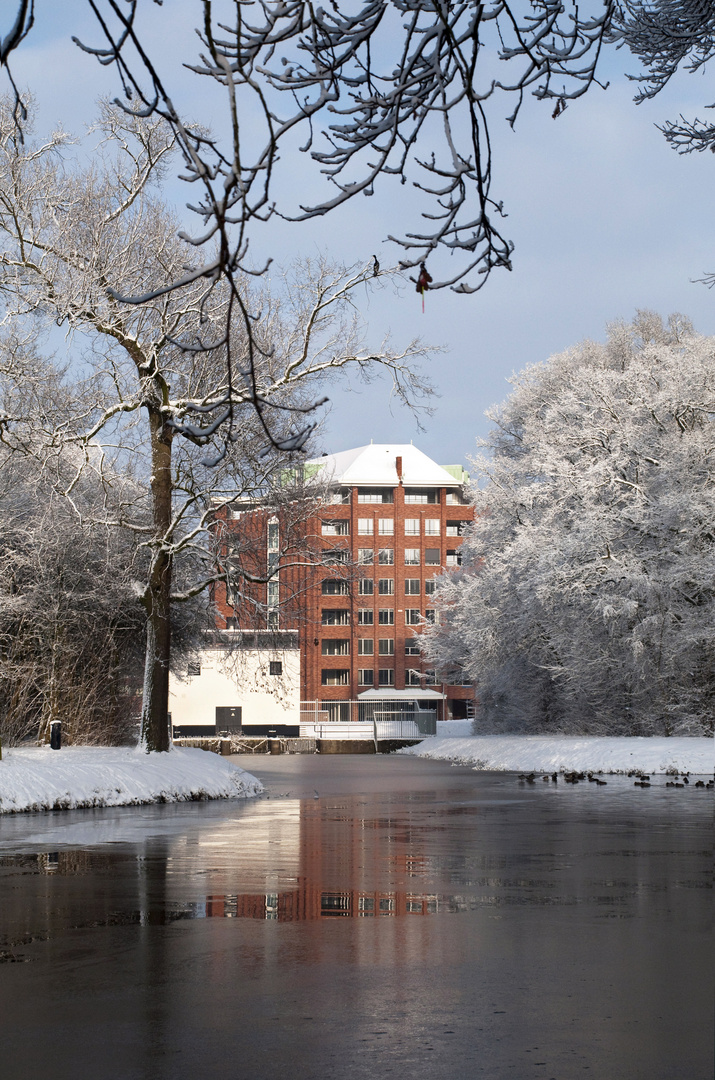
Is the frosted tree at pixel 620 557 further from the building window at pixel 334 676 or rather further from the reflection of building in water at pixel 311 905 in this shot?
the building window at pixel 334 676

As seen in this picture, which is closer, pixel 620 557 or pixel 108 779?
pixel 108 779

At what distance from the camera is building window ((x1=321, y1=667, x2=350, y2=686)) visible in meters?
105

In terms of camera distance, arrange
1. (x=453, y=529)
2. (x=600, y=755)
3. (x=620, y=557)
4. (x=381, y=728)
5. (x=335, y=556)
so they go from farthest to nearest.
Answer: (x=453, y=529) < (x=381, y=728) < (x=620, y=557) < (x=600, y=755) < (x=335, y=556)

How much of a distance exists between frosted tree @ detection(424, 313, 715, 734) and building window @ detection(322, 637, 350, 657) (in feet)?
189

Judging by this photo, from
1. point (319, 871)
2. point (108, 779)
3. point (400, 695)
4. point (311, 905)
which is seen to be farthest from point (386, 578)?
point (311, 905)

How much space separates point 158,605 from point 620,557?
17.1 m

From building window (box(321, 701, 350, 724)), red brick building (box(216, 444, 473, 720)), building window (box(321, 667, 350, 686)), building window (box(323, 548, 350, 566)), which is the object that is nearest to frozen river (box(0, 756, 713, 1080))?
building window (box(323, 548, 350, 566))

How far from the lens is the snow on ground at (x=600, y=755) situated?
3311 cm

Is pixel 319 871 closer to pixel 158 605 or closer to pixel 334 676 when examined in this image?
pixel 158 605

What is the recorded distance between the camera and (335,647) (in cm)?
10581

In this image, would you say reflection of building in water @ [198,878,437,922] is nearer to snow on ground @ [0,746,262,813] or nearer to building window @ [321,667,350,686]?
snow on ground @ [0,746,262,813]

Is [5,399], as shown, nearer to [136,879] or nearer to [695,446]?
[136,879]

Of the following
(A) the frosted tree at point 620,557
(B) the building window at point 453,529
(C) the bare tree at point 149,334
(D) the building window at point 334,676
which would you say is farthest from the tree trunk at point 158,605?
(B) the building window at point 453,529

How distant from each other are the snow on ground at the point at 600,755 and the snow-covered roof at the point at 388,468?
206 ft
